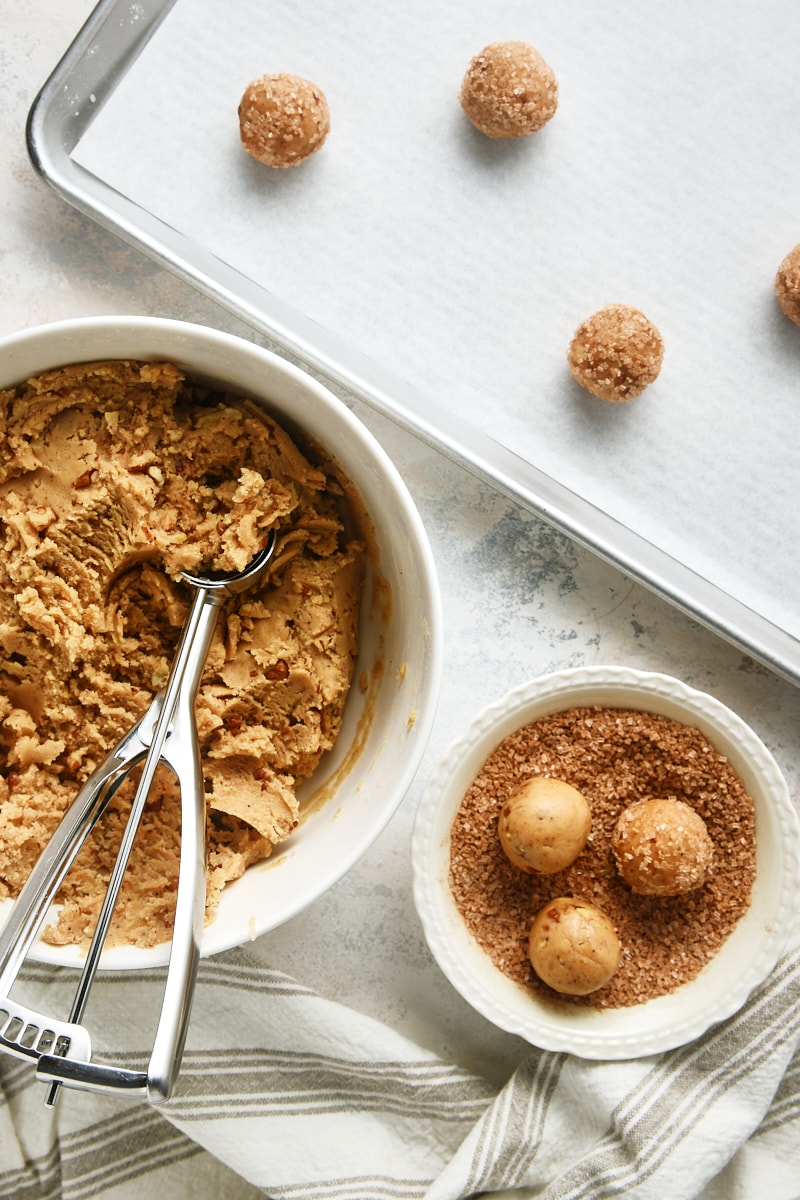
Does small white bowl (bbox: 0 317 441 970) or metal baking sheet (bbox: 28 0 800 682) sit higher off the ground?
metal baking sheet (bbox: 28 0 800 682)

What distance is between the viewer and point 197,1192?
5.24 feet

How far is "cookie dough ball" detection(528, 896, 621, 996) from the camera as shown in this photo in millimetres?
1450

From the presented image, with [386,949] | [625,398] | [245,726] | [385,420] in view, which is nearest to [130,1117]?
[386,949]

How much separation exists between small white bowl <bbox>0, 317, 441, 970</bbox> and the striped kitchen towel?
0.32 m

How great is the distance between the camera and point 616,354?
1.49 meters

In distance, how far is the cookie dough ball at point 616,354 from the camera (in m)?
1.49

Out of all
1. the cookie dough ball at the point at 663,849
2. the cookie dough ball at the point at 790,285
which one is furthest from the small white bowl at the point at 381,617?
the cookie dough ball at the point at 790,285

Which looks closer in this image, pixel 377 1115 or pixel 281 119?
pixel 281 119

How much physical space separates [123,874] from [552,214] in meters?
Result: 1.16

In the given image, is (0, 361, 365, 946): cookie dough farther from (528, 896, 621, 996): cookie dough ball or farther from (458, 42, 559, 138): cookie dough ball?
(458, 42, 559, 138): cookie dough ball

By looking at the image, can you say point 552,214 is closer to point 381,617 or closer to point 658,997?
point 381,617

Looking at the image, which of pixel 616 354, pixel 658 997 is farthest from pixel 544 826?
pixel 616 354

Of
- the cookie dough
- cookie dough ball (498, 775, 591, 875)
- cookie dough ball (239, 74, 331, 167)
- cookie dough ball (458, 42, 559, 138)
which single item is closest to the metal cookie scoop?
the cookie dough

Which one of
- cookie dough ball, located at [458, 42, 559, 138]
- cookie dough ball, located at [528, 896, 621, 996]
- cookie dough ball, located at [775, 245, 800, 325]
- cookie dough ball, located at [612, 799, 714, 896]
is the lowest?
cookie dough ball, located at [528, 896, 621, 996]
